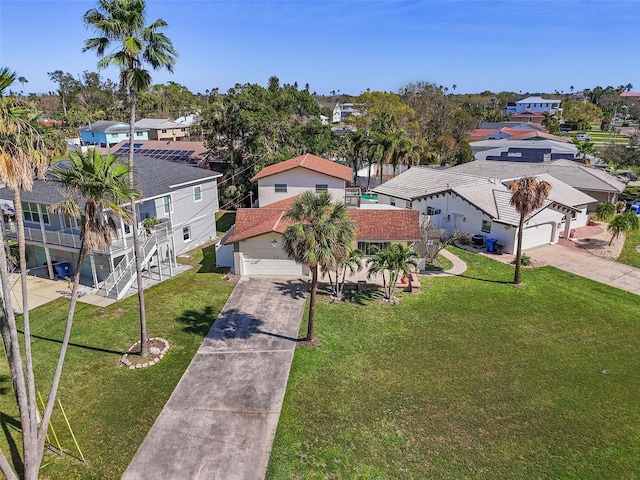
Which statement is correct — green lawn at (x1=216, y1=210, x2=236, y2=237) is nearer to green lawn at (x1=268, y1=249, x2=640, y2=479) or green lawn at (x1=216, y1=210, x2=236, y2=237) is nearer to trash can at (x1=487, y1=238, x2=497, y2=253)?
green lawn at (x1=268, y1=249, x2=640, y2=479)

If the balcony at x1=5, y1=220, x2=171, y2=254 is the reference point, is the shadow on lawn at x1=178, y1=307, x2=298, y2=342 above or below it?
below

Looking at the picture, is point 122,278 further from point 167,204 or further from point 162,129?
point 162,129

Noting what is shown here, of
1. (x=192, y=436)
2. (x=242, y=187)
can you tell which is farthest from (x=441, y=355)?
(x=242, y=187)

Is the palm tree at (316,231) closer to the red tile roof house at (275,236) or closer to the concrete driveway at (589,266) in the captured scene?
the red tile roof house at (275,236)

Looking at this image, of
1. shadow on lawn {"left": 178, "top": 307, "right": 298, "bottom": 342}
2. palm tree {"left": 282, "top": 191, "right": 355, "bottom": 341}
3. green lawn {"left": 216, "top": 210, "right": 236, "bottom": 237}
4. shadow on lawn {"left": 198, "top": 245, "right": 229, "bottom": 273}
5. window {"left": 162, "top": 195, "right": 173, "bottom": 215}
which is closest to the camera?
palm tree {"left": 282, "top": 191, "right": 355, "bottom": 341}

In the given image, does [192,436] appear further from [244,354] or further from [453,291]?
[453,291]

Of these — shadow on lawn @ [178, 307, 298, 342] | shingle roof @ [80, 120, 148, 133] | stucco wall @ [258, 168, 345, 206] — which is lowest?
shadow on lawn @ [178, 307, 298, 342]

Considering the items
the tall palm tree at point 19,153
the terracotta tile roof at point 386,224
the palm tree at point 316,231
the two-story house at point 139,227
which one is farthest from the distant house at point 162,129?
the tall palm tree at point 19,153

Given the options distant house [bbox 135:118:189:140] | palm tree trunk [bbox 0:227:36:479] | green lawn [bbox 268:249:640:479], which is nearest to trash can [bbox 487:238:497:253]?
green lawn [bbox 268:249:640:479]
